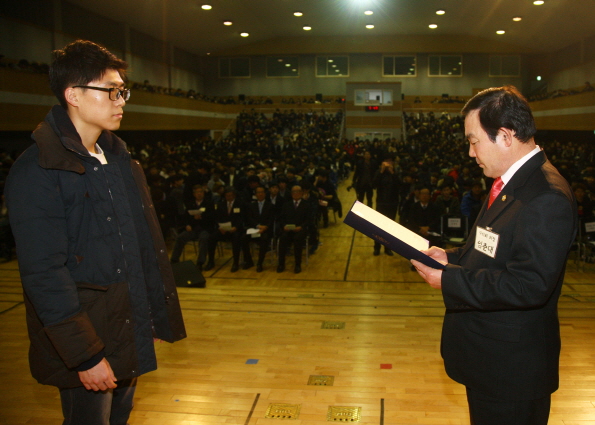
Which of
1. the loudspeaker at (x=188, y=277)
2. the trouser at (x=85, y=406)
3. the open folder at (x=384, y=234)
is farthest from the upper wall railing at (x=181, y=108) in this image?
the open folder at (x=384, y=234)

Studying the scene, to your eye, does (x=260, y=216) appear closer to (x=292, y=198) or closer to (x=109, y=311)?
(x=292, y=198)

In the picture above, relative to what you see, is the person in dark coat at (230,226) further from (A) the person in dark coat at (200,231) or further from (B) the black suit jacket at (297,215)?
(B) the black suit jacket at (297,215)

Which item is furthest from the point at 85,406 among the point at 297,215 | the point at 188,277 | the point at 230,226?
the point at 297,215

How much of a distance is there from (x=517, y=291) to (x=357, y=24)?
2880cm

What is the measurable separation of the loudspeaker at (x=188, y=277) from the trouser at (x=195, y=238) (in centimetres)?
124

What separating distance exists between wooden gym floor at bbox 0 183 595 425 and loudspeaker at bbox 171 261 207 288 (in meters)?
0.17

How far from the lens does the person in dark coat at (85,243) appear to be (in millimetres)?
1538

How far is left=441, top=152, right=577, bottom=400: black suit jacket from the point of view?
1.56 m

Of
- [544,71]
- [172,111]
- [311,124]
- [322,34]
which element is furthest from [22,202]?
[544,71]

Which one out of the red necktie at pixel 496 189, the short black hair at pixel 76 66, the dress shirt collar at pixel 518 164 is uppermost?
the short black hair at pixel 76 66

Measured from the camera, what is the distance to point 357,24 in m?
28.0

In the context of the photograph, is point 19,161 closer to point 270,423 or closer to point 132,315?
point 132,315

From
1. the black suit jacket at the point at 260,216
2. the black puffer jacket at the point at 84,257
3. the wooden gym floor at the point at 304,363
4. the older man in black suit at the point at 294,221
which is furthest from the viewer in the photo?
the black suit jacket at the point at 260,216

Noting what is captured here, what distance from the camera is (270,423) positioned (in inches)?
116
